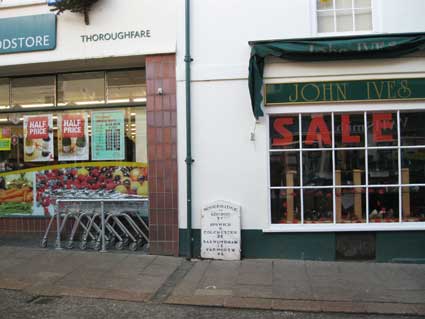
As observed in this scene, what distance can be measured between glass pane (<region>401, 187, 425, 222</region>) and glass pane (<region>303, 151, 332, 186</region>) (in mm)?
1269

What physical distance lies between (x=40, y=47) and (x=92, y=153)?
2.20 m

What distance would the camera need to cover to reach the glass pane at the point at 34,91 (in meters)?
9.13

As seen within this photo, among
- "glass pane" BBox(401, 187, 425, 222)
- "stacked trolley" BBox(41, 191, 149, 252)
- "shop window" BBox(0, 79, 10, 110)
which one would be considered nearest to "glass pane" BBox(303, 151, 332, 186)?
"glass pane" BBox(401, 187, 425, 222)

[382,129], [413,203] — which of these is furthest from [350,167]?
[413,203]

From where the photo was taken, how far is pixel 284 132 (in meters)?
7.63

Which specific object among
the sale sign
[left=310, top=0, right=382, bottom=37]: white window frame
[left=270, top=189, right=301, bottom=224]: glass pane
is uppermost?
[left=310, top=0, right=382, bottom=37]: white window frame

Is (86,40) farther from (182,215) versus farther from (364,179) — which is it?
(364,179)

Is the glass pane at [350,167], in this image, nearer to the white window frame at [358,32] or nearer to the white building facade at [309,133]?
the white building facade at [309,133]

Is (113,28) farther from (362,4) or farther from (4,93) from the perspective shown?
(362,4)

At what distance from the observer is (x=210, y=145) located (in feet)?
25.0

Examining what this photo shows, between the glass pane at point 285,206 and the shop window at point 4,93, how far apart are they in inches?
231

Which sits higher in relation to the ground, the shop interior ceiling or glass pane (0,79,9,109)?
the shop interior ceiling

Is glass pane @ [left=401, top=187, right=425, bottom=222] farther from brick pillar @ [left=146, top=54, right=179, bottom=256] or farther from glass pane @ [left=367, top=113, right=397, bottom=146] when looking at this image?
brick pillar @ [left=146, top=54, right=179, bottom=256]

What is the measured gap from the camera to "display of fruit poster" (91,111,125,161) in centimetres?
878
